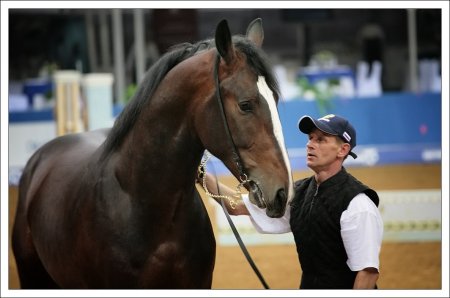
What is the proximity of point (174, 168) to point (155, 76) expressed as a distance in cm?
41

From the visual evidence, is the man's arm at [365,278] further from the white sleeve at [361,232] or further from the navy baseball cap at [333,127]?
the navy baseball cap at [333,127]

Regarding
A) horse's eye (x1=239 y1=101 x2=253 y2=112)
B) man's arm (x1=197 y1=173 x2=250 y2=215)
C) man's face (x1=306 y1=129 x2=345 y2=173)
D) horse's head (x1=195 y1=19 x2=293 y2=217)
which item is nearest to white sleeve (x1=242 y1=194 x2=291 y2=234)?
man's arm (x1=197 y1=173 x2=250 y2=215)

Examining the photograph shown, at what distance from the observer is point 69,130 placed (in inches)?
323

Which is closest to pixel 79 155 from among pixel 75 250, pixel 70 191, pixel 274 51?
pixel 70 191

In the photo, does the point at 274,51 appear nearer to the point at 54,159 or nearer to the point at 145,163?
the point at 54,159

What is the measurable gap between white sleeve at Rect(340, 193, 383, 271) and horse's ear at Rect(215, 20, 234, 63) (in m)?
0.76

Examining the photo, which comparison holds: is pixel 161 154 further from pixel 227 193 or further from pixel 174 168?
pixel 227 193

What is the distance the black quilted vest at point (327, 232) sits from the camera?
3154 millimetres

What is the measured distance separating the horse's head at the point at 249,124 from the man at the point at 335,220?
0.88 ft

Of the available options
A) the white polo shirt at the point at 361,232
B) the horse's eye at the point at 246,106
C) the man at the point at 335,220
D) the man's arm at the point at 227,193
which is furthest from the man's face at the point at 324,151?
the man's arm at the point at 227,193

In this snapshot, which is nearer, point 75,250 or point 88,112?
point 75,250

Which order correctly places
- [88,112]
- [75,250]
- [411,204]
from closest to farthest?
[75,250] → [411,204] → [88,112]

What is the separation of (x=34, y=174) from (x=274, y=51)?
9.56m

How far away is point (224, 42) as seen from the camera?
3.08 metres
